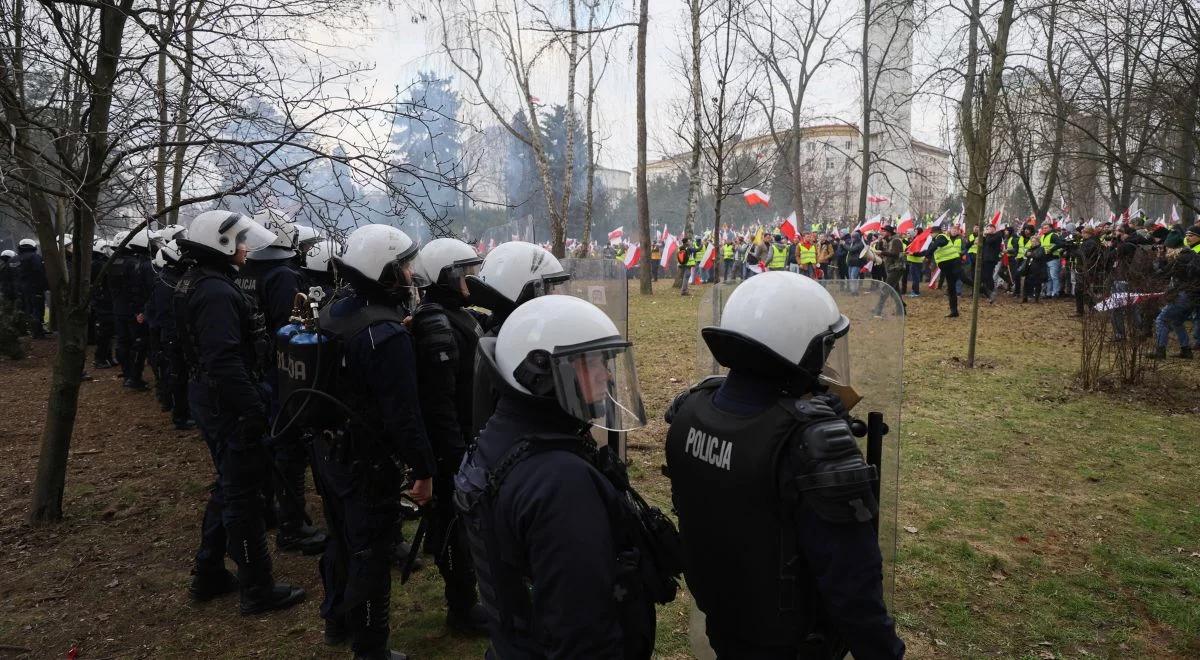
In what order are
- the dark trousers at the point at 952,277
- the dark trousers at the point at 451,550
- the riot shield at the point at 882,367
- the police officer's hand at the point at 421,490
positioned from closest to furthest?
1. the riot shield at the point at 882,367
2. the police officer's hand at the point at 421,490
3. the dark trousers at the point at 451,550
4. the dark trousers at the point at 952,277

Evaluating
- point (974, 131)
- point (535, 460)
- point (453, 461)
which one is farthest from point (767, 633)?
point (974, 131)

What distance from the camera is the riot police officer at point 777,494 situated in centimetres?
186

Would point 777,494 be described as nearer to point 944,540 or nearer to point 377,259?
point 377,259

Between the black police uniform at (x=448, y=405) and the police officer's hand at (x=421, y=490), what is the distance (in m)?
0.17

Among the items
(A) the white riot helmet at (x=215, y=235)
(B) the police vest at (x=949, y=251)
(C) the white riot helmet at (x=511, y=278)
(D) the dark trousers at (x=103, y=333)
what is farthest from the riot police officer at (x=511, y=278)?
(B) the police vest at (x=949, y=251)

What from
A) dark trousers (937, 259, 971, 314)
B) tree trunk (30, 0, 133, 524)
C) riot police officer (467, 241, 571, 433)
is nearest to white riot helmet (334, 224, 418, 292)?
riot police officer (467, 241, 571, 433)

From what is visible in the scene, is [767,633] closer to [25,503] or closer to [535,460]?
[535,460]

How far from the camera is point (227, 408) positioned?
391 cm

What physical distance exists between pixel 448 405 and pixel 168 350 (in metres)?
5.14

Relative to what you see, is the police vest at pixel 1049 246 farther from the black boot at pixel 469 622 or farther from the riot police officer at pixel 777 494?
the riot police officer at pixel 777 494

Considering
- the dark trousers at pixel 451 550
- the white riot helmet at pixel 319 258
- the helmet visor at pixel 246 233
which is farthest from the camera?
the white riot helmet at pixel 319 258

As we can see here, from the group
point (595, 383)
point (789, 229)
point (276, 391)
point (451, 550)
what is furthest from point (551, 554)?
point (789, 229)

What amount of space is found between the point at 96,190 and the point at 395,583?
10.4 feet

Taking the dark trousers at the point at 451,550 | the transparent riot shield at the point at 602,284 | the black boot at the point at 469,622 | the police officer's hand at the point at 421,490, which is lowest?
the black boot at the point at 469,622
